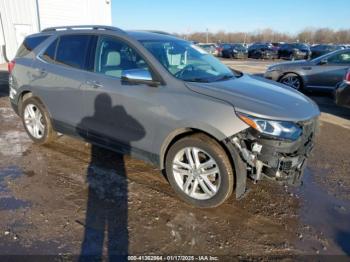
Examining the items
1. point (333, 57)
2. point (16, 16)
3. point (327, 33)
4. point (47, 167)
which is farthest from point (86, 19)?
point (327, 33)

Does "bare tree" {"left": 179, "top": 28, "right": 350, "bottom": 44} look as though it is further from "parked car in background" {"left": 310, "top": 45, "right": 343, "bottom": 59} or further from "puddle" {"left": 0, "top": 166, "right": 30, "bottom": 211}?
"puddle" {"left": 0, "top": 166, "right": 30, "bottom": 211}

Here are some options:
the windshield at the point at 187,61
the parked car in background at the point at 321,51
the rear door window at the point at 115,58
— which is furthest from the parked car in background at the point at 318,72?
the parked car in background at the point at 321,51

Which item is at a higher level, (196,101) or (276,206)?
(196,101)

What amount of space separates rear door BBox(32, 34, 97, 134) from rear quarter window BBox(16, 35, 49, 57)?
29 cm

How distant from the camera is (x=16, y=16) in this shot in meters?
18.0

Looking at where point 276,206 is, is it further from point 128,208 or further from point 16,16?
point 16,16

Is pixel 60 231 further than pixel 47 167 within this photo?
No

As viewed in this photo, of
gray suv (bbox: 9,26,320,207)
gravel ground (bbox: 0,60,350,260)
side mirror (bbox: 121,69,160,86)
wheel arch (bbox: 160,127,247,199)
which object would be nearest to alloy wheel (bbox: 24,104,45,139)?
gray suv (bbox: 9,26,320,207)

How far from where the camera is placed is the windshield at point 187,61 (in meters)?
3.73

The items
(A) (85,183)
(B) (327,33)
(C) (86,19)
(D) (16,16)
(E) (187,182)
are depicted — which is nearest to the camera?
(E) (187,182)

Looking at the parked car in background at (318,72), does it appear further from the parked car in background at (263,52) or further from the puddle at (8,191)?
the parked car in background at (263,52)

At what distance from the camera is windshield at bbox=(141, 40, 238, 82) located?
12.2 ft

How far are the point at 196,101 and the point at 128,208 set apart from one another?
1.34 m

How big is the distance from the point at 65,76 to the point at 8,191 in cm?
166
